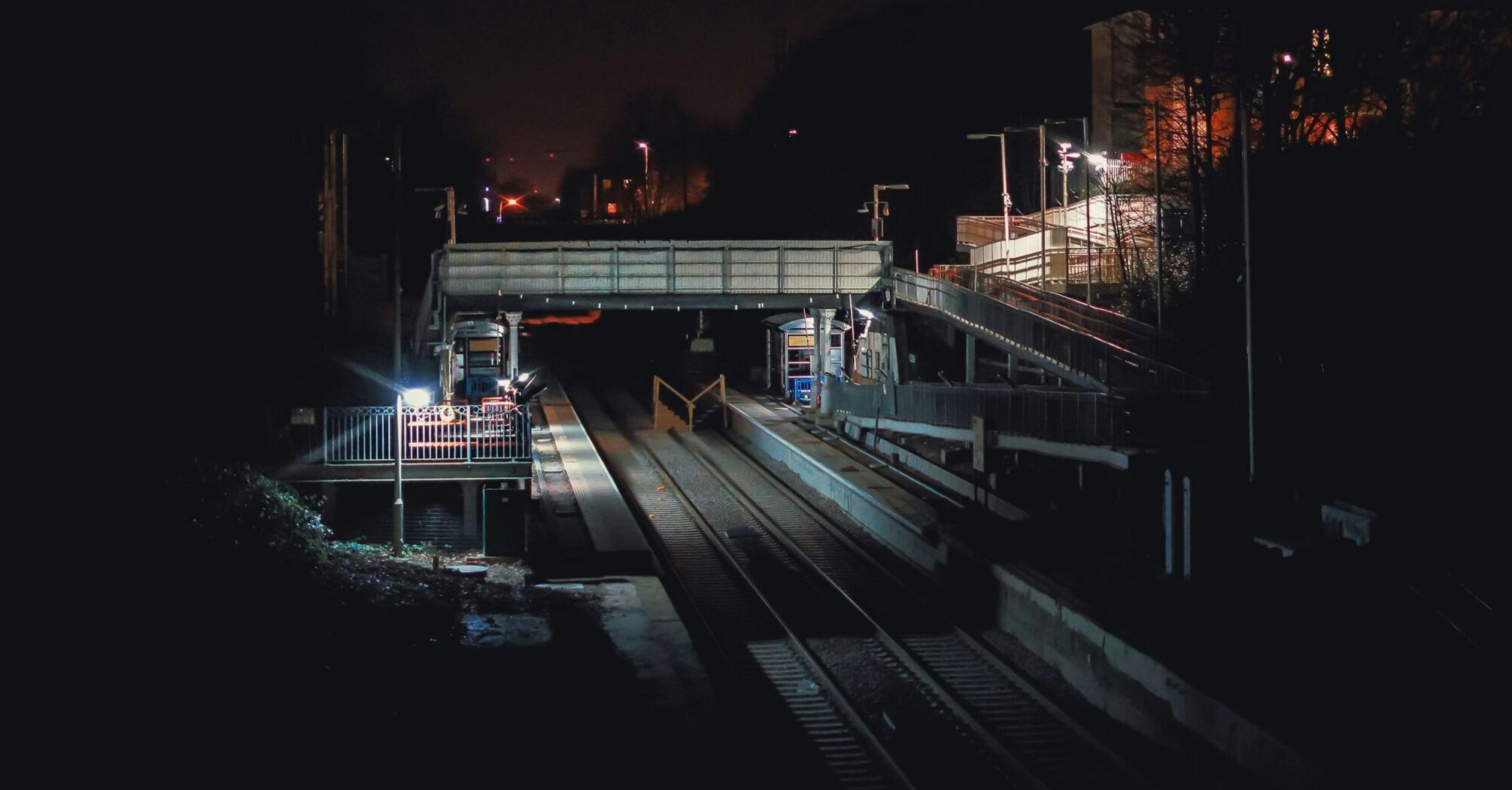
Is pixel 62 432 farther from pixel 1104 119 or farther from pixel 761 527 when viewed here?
pixel 1104 119

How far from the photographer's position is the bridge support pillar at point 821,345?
43.0 meters

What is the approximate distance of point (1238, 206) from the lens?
3316 centimetres

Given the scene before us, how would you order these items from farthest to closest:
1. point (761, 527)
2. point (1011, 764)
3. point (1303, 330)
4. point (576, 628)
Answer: point (1303, 330) < point (761, 527) < point (576, 628) < point (1011, 764)

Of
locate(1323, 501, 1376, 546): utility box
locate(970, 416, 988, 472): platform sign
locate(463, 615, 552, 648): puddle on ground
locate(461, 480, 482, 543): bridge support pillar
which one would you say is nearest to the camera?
locate(463, 615, 552, 648): puddle on ground

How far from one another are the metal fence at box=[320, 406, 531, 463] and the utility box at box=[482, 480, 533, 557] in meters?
1.22

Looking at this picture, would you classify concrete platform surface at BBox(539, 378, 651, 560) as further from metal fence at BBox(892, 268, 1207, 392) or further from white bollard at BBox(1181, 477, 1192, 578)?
metal fence at BBox(892, 268, 1207, 392)

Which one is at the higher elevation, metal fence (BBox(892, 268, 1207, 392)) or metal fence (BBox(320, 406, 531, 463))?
metal fence (BBox(892, 268, 1207, 392))

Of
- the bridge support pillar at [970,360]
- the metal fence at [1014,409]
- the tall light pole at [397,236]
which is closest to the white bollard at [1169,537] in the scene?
the metal fence at [1014,409]

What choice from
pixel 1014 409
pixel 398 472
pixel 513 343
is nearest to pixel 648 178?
pixel 513 343

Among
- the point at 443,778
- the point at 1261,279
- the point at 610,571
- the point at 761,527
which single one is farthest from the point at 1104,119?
the point at 443,778

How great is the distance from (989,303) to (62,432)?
21.2 metres

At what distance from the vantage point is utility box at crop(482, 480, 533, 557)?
2203 cm

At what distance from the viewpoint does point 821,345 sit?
4388 cm

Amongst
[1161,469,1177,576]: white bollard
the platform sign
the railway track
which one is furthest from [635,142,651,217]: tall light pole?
[1161,469,1177,576]: white bollard
